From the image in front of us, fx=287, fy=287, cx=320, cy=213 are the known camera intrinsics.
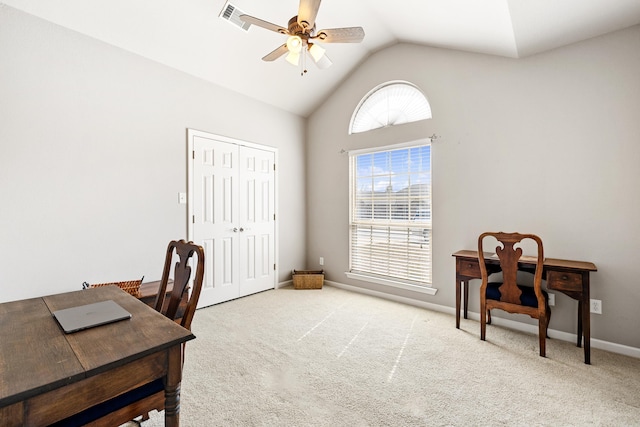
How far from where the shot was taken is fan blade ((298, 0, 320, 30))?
206 cm

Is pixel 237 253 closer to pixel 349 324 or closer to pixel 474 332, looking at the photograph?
pixel 349 324

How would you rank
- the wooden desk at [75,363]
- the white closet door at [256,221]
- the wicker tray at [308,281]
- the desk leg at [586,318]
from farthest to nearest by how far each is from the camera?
the wicker tray at [308,281] < the white closet door at [256,221] < the desk leg at [586,318] < the wooden desk at [75,363]

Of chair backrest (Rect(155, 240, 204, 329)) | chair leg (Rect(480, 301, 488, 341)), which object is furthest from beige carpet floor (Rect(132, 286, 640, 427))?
chair backrest (Rect(155, 240, 204, 329))

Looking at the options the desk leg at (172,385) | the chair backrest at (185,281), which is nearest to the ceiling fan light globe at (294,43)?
the chair backrest at (185,281)

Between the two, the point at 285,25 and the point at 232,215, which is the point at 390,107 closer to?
the point at 285,25

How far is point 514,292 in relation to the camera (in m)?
2.57

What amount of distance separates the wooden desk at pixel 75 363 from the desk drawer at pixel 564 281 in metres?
2.88

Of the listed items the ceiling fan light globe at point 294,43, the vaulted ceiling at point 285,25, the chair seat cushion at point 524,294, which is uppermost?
the vaulted ceiling at point 285,25

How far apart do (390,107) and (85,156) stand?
3.54m

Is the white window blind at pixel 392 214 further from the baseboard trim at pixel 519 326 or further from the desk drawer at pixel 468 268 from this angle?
the desk drawer at pixel 468 268

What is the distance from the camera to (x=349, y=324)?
3.12m

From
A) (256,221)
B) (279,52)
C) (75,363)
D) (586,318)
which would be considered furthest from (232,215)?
(586,318)

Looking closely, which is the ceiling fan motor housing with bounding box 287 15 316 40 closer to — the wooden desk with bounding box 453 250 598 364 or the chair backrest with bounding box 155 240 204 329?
the chair backrest with bounding box 155 240 204 329

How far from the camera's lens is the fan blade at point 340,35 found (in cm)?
236
